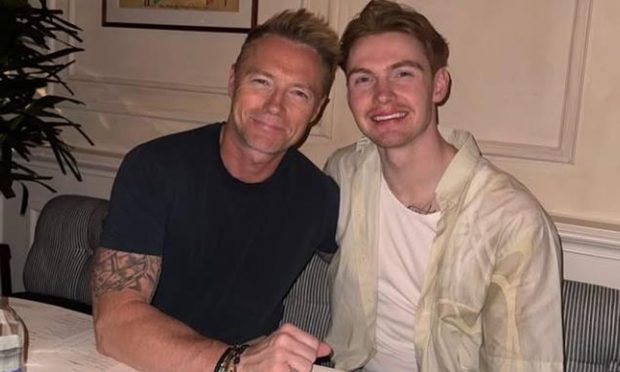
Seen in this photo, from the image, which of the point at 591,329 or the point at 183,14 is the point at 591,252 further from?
the point at 183,14

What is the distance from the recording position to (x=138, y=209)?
1676mm

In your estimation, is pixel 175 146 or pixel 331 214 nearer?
pixel 175 146

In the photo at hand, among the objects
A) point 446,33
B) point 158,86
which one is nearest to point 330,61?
point 446,33

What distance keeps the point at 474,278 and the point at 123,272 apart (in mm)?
855

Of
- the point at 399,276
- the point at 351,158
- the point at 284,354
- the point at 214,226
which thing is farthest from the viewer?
the point at 351,158

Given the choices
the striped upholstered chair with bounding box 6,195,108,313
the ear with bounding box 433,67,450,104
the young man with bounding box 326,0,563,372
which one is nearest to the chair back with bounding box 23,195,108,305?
the striped upholstered chair with bounding box 6,195,108,313

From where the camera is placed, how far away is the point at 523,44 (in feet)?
7.38

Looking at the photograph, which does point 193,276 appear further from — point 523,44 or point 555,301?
point 523,44

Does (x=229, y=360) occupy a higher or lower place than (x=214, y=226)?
lower

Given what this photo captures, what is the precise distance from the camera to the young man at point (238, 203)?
5.53ft

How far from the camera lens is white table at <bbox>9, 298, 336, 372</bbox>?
1428 millimetres

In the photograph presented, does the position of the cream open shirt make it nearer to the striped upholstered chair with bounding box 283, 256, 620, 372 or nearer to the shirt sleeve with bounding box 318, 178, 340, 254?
→ the shirt sleeve with bounding box 318, 178, 340, 254

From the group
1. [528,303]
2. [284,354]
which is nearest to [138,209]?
[284,354]

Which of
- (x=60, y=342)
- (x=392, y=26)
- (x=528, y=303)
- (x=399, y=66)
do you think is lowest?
(x=60, y=342)
